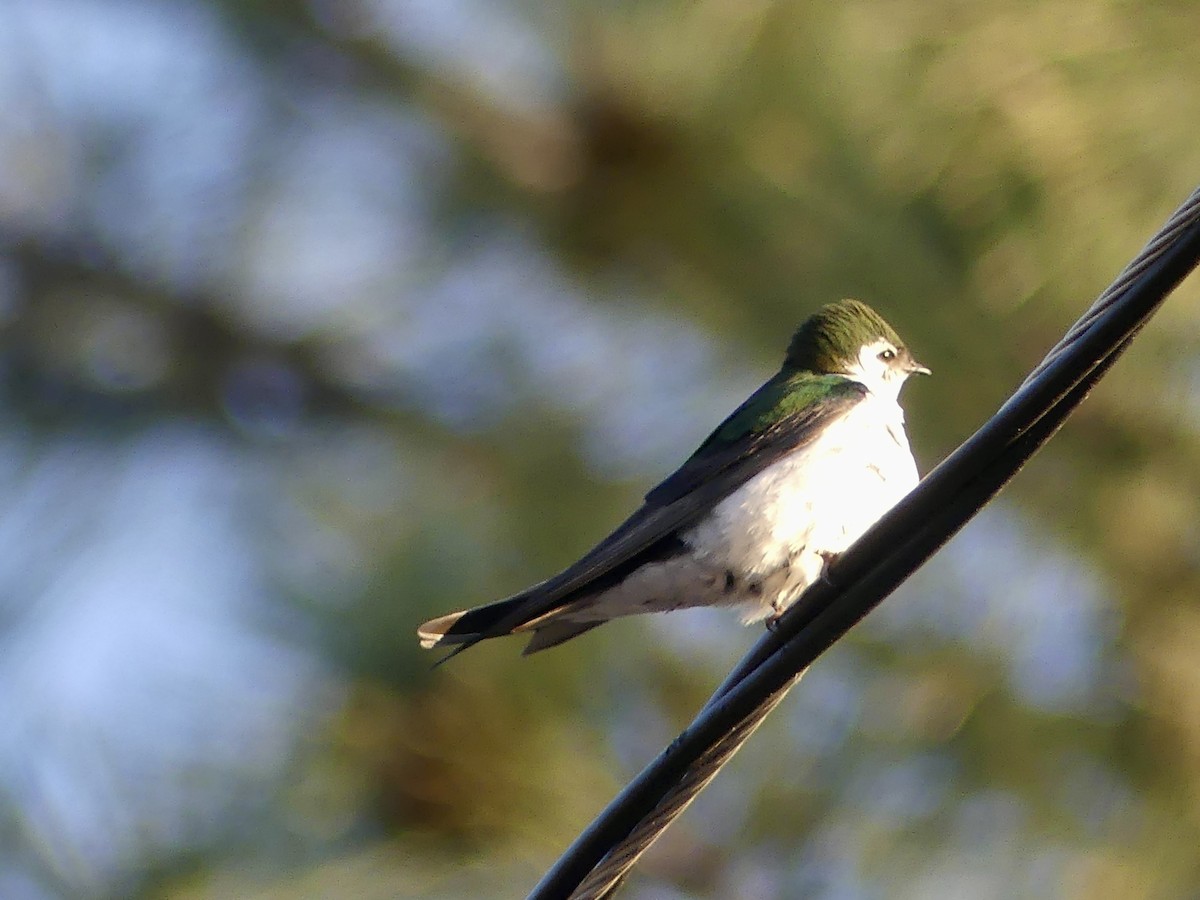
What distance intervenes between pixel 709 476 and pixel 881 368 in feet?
2.03

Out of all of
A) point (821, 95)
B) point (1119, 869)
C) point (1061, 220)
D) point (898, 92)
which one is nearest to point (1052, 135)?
point (1061, 220)

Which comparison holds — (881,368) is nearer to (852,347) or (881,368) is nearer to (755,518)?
(852,347)

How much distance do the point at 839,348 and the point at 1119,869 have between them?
4.16 ft

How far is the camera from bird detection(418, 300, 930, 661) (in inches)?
113

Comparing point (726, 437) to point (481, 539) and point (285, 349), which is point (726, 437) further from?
point (285, 349)

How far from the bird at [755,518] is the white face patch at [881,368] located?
9.5 inches

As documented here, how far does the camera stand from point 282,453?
16.4ft

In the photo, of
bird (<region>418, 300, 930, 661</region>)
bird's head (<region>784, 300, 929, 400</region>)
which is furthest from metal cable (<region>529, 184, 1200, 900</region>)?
bird's head (<region>784, 300, 929, 400</region>)

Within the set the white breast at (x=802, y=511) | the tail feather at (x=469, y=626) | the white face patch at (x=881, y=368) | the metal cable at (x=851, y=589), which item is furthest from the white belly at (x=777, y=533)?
the metal cable at (x=851, y=589)

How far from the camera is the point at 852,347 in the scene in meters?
3.43

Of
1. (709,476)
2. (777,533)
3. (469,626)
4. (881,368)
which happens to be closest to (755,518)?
(777,533)

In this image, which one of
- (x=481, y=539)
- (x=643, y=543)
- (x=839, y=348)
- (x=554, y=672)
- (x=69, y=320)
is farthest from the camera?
(x=69, y=320)

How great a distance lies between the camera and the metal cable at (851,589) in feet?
5.45

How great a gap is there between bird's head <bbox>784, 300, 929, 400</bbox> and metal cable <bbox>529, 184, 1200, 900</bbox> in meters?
1.55
